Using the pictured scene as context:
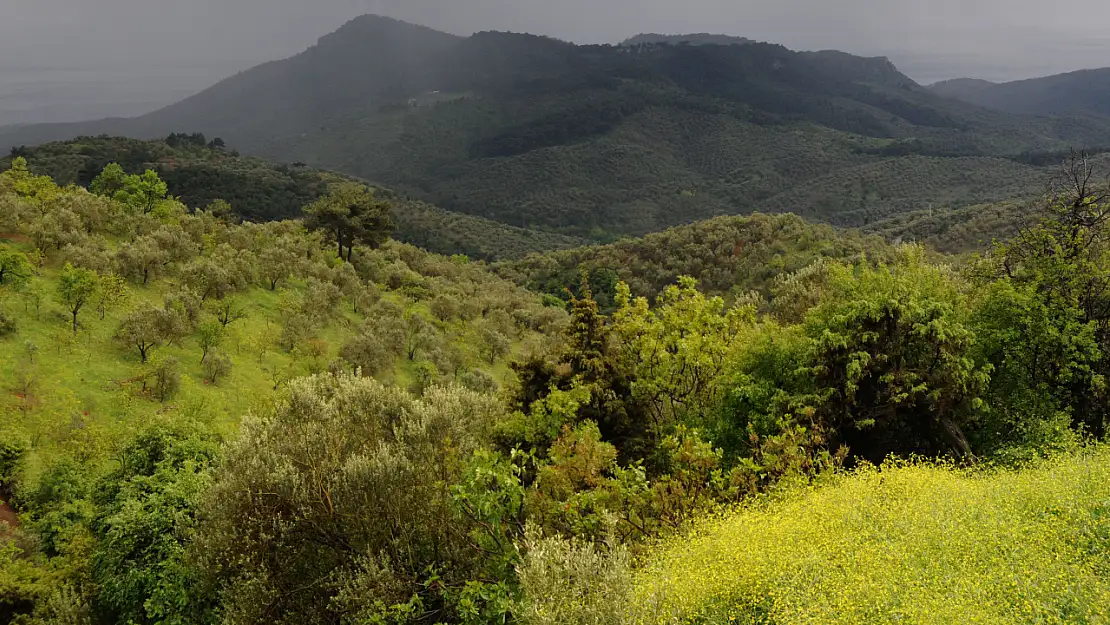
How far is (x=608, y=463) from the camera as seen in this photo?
1620cm

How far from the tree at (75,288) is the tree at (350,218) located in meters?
25.0

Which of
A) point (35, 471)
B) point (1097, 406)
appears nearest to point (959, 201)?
point (1097, 406)

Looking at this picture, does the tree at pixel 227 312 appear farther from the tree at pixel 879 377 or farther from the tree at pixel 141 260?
the tree at pixel 879 377

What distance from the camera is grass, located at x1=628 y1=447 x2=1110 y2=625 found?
9.56 metres

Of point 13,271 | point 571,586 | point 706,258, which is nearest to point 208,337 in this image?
point 13,271

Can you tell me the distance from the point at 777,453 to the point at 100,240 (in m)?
39.4

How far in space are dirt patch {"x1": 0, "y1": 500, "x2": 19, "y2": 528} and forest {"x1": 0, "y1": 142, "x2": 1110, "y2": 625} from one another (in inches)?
2.0

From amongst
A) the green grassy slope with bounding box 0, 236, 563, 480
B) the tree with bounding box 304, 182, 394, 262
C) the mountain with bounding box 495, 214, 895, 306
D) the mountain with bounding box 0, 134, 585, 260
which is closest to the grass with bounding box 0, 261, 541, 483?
the green grassy slope with bounding box 0, 236, 563, 480

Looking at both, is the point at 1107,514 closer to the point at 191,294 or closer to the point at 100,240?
the point at 191,294

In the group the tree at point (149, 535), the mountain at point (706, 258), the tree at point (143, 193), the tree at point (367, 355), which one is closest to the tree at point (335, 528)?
the tree at point (149, 535)

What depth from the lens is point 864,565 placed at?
10.7 meters

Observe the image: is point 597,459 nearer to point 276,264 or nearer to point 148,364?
point 148,364

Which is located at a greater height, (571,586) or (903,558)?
(903,558)

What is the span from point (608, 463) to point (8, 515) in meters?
17.4
